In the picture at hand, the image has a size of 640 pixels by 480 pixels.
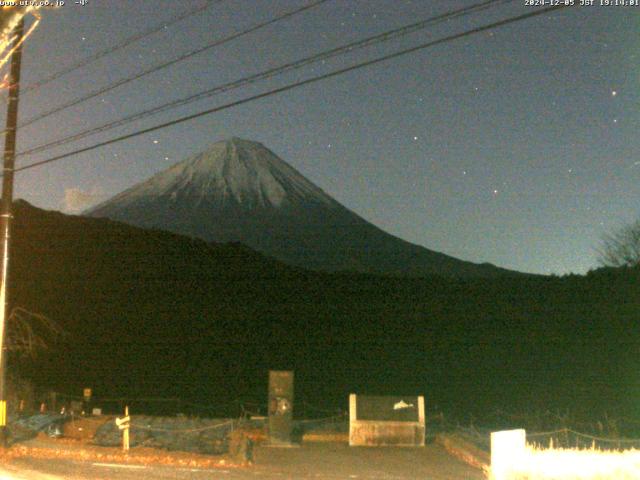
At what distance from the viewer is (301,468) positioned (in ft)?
56.5

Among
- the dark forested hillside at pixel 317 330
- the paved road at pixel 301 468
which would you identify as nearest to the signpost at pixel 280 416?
the paved road at pixel 301 468

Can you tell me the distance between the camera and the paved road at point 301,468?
592 inches

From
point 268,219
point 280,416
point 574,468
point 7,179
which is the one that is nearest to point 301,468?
point 280,416

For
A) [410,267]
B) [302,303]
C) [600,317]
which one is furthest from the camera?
[410,267]

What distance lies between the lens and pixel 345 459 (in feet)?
62.3

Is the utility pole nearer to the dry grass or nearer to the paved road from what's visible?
the paved road

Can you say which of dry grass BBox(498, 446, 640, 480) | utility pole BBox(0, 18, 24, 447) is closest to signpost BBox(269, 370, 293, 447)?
utility pole BBox(0, 18, 24, 447)

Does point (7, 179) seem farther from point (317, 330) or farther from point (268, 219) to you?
point (268, 219)

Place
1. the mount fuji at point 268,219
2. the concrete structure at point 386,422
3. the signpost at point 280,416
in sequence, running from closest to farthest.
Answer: the signpost at point 280,416 < the concrete structure at point 386,422 < the mount fuji at point 268,219

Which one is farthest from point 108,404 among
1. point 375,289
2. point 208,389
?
point 375,289

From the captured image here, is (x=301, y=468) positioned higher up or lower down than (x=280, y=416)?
lower down

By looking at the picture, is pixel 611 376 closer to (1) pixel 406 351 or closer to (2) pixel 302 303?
(1) pixel 406 351

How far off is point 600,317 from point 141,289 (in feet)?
127

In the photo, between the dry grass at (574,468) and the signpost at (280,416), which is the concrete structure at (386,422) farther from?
the dry grass at (574,468)
